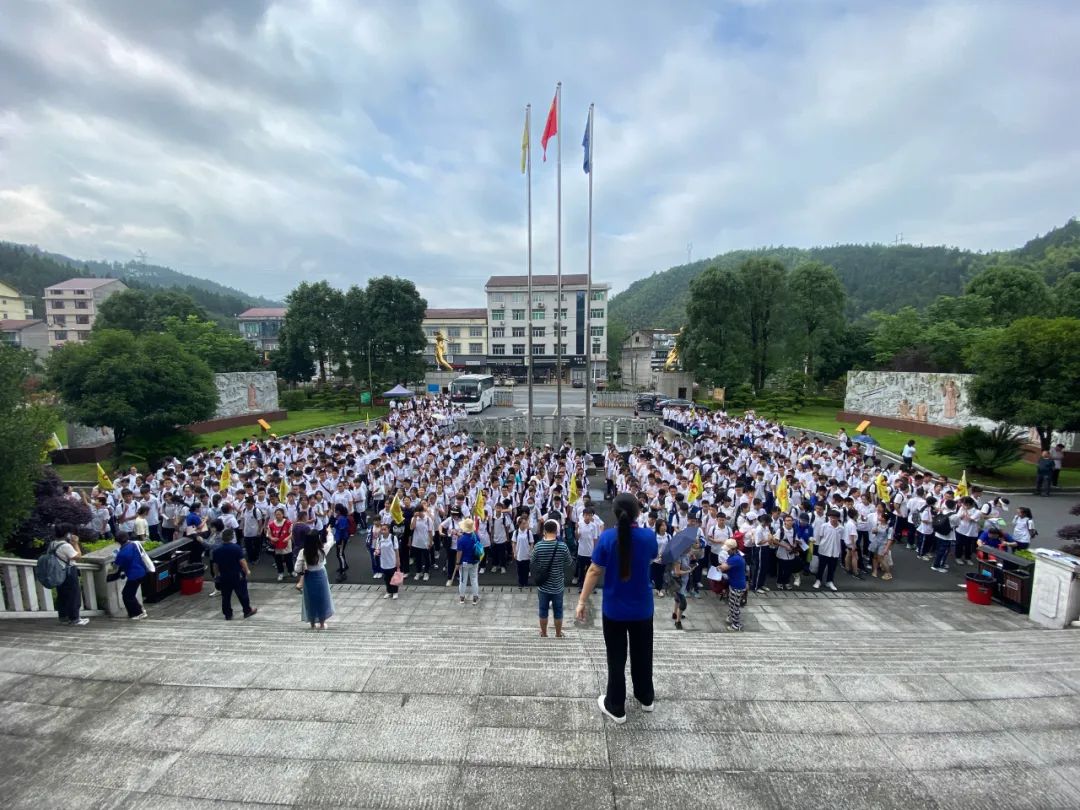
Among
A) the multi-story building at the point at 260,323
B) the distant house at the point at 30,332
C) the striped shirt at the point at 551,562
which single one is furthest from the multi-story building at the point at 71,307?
the striped shirt at the point at 551,562

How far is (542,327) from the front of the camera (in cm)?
6222

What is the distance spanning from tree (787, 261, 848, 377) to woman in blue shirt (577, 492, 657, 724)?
38400 mm

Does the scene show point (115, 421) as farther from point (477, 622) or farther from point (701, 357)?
point (701, 357)

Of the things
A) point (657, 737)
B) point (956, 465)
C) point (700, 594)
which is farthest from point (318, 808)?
point (956, 465)

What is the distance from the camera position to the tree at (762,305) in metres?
36.7

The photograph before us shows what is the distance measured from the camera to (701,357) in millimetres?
36906

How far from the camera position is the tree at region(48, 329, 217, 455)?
1697cm

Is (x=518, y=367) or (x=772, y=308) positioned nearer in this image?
(x=772, y=308)

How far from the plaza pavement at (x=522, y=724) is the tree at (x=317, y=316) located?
1523 inches

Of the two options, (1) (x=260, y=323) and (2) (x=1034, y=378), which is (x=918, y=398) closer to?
(2) (x=1034, y=378)

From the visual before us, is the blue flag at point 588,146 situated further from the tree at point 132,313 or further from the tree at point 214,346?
the tree at point 132,313

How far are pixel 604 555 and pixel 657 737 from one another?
1.24 m

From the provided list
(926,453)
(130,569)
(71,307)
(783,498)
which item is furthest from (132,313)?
(926,453)

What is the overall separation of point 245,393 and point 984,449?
3208cm
